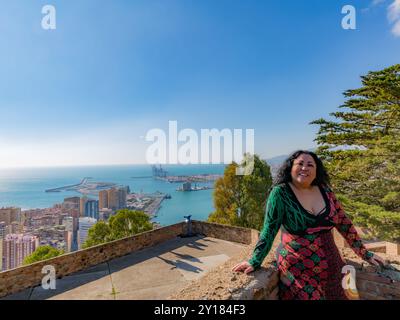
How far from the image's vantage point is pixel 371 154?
9.26 metres

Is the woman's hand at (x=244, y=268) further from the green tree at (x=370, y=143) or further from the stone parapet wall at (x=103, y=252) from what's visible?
the green tree at (x=370, y=143)

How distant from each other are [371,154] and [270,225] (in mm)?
9885

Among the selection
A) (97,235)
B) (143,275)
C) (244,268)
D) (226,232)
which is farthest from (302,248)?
(97,235)

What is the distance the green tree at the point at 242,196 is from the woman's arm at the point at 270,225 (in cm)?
1426

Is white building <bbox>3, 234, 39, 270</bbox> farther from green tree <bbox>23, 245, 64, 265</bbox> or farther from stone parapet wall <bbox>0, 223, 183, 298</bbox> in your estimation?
stone parapet wall <bbox>0, 223, 183, 298</bbox>

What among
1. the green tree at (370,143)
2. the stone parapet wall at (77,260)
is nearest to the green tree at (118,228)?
the stone parapet wall at (77,260)

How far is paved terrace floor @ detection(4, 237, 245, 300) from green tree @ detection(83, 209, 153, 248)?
23.1ft

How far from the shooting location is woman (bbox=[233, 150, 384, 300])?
164 cm

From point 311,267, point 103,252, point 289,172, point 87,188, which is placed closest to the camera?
point 311,267

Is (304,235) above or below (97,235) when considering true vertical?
above

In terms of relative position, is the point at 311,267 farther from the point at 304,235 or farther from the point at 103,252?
the point at 103,252

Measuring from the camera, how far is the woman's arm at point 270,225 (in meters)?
1.70

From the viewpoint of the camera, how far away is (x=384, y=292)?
1.85m

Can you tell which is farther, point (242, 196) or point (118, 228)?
point (242, 196)
